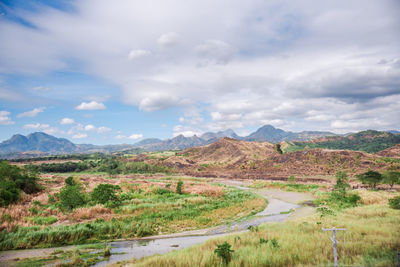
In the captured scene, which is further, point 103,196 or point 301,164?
point 301,164

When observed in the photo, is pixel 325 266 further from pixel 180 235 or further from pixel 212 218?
pixel 212 218

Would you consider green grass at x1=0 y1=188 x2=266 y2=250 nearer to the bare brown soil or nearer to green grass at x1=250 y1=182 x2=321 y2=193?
green grass at x1=250 y1=182 x2=321 y2=193

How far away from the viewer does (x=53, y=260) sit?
44.2 feet

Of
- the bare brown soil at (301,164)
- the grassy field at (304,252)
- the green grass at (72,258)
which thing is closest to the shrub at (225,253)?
the grassy field at (304,252)

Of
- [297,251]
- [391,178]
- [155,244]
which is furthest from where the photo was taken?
[391,178]

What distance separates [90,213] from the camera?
23844 millimetres

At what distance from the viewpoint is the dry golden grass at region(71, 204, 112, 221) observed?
23.0 meters

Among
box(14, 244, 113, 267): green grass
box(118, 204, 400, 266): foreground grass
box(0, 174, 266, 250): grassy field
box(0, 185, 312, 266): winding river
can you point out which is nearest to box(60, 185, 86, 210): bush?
box(0, 174, 266, 250): grassy field

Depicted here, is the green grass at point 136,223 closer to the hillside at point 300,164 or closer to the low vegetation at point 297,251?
the low vegetation at point 297,251

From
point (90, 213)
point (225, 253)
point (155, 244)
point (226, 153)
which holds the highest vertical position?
point (226, 153)

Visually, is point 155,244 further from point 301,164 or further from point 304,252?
point 301,164

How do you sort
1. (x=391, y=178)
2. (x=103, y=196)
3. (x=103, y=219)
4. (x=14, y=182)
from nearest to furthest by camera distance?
(x=103, y=219)
(x=103, y=196)
(x=14, y=182)
(x=391, y=178)

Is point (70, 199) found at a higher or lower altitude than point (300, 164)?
higher

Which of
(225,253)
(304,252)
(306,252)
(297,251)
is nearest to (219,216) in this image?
(225,253)
